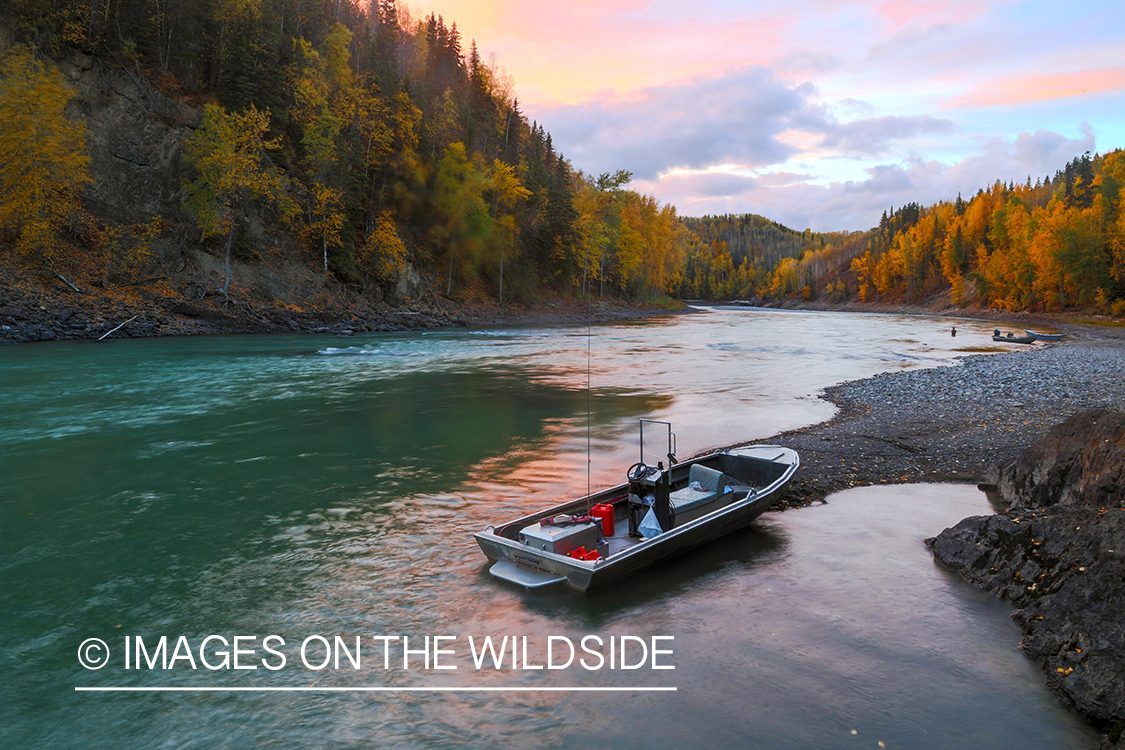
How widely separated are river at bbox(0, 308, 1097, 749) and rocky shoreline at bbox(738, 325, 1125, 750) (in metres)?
0.43

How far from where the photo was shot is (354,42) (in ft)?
274

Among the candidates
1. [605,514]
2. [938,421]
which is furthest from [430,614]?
[938,421]

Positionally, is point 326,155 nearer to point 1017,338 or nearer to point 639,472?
point 639,472

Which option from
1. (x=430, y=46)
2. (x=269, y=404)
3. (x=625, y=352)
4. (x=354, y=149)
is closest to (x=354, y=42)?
(x=430, y=46)

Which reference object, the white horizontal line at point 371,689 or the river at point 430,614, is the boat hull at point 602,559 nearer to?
the river at point 430,614

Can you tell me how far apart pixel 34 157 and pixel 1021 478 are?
54484 mm

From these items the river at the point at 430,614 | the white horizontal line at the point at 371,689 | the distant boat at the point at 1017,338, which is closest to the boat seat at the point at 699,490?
the river at the point at 430,614

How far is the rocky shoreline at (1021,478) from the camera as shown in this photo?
6.70 m

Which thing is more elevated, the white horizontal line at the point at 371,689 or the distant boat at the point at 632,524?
the distant boat at the point at 632,524

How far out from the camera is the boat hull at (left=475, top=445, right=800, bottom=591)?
8500 mm

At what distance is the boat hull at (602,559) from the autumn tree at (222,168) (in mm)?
47337

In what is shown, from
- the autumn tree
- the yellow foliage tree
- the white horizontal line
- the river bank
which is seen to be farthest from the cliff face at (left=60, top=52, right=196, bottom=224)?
the white horizontal line

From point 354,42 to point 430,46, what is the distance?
21.4 metres

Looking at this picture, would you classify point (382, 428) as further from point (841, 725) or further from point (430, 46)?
point (430, 46)
